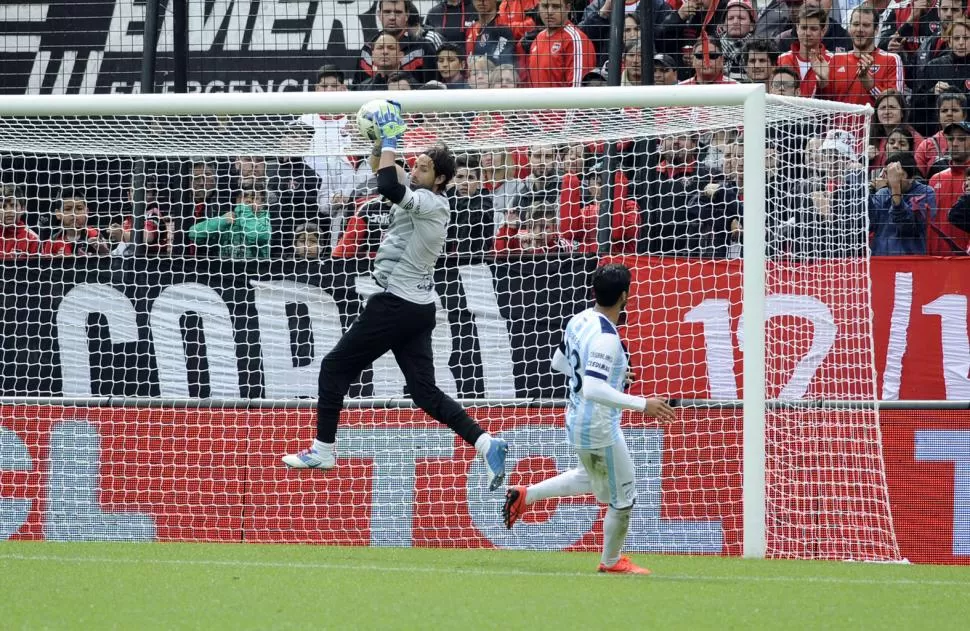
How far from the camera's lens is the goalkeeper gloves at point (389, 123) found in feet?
23.8

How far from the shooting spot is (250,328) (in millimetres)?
9242

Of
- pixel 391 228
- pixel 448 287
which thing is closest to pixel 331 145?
pixel 448 287

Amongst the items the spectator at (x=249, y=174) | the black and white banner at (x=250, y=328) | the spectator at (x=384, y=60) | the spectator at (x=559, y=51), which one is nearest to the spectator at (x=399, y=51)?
the spectator at (x=384, y=60)

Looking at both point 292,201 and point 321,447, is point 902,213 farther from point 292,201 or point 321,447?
point 321,447

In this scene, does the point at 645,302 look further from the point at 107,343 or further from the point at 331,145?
the point at 107,343

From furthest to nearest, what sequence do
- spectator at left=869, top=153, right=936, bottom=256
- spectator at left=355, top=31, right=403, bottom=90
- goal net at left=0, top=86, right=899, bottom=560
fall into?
spectator at left=355, top=31, right=403, bottom=90 < spectator at left=869, top=153, right=936, bottom=256 < goal net at left=0, top=86, right=899, bottom=560

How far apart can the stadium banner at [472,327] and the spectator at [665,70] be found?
1668mm

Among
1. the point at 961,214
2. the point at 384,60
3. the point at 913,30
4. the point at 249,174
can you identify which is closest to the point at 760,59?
the point at 913,30

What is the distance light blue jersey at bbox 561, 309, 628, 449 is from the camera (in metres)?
6.22

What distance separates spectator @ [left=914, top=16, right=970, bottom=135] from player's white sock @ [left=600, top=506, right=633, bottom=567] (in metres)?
4.73

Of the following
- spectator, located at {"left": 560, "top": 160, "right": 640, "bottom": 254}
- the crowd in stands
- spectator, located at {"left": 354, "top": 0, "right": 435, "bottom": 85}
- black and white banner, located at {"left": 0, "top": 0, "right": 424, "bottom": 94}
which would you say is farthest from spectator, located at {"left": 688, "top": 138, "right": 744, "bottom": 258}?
black and white banner, located at {"left": 0, "top": 0, "right": 424, "bottom": 94}

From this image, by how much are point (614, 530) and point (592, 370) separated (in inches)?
35.2

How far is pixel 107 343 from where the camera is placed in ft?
30.4

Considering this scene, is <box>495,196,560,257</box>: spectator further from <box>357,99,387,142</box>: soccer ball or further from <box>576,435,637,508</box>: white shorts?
<box>576,435,637,508</box>: white shorts
